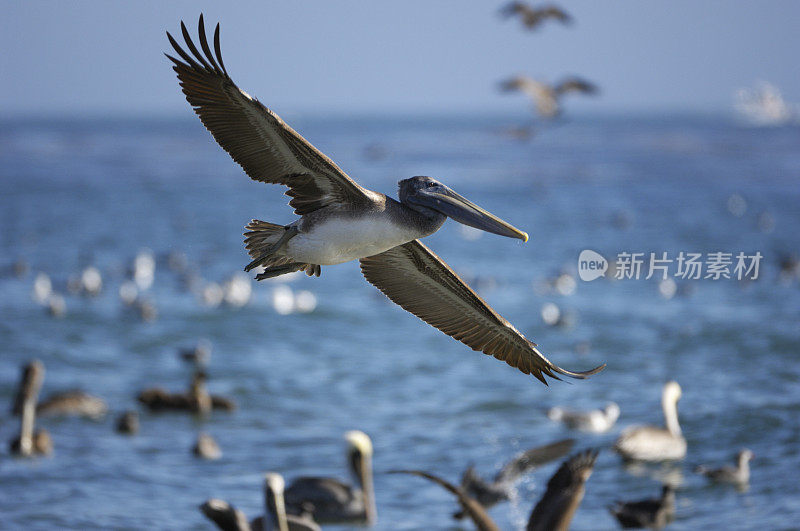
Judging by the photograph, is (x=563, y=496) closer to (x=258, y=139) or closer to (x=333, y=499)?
(x=258, y=139)

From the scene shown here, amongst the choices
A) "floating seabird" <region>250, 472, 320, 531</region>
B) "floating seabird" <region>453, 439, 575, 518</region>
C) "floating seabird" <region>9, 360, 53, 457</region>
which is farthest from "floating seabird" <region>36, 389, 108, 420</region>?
"floating seabird" <region>453, 439, 575, 518</region>

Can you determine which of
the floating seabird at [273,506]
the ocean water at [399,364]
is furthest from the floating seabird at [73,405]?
the floating seabird at [273,506]

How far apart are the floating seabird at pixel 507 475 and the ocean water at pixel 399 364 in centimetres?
26

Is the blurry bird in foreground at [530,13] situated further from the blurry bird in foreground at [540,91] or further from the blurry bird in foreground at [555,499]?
the blurry bird in foreground at [555,499]

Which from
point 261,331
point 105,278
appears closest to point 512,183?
point 105,278

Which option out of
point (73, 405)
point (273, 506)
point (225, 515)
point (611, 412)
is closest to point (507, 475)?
point (273, 506)

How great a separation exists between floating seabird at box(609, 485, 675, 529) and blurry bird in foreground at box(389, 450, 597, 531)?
2483 mm

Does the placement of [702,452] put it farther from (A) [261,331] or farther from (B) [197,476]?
(A) [261,331]

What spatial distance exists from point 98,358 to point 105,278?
20.4ft

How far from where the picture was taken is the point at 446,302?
5.45 meters

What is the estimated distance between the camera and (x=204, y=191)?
3653 cm

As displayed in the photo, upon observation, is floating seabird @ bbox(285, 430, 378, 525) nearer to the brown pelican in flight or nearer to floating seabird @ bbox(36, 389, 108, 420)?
floating seabird @ bbox(36, 389, 108, 420)

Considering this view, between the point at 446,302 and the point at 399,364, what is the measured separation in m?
8.55

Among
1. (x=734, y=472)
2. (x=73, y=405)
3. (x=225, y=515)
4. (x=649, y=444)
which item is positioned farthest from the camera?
(x=73, y=405)
